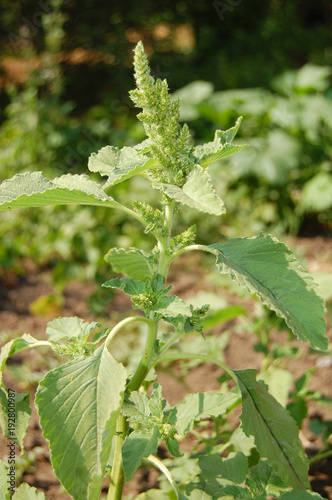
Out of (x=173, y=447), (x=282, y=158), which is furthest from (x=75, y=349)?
(x=282, y=158)

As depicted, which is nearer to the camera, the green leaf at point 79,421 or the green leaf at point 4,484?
the green leaf at point 79,421

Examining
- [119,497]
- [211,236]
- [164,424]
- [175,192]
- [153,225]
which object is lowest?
[211,236]

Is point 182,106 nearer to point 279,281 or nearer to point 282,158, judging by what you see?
point 282,158

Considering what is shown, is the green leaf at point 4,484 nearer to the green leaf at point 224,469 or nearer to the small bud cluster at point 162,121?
the green leaf at point 224,469

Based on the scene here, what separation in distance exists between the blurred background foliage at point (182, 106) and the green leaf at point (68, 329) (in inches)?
77.0

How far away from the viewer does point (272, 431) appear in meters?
1.26

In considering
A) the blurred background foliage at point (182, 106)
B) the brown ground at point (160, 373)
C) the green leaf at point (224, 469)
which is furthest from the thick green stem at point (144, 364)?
the blurred background foliage at point (182, 106)

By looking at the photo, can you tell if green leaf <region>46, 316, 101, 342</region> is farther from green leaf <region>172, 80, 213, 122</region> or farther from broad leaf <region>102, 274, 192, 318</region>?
green leaf <region>172, 80, 213, 122</region>

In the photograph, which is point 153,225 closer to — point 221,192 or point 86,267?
point 86,267

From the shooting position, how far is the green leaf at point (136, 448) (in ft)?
3.54

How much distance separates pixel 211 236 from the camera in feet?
12.5

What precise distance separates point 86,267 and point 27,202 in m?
2.35

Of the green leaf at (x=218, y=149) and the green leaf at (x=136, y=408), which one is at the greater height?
the green leaf at (x=218, y=149)

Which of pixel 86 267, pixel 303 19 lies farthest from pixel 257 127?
pixel 303 19
